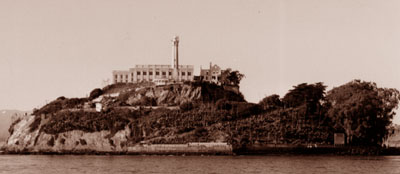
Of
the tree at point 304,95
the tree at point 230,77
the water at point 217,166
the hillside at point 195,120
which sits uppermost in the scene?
the tree at point 230,77

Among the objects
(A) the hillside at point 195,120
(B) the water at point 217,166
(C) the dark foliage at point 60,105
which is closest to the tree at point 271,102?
(A) the hillside at point 195,120

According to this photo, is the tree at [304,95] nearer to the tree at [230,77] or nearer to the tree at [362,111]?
the tree at [362,111]

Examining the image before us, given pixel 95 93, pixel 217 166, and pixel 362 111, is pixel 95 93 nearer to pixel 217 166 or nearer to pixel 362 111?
pixel 362 111

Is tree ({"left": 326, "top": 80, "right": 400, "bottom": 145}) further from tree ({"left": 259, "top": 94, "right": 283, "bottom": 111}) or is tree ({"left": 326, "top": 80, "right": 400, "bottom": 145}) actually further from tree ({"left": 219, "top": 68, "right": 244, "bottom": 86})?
tree ({"left": 219, "top": 68, "right": 244, "bottom": 86})

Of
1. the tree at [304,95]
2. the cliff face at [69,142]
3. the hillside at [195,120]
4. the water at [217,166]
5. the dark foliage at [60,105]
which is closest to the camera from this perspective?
the water at [217,166]

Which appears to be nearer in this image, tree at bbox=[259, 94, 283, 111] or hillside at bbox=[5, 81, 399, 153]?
hillside at bbox=[5, 81, 399, 153]

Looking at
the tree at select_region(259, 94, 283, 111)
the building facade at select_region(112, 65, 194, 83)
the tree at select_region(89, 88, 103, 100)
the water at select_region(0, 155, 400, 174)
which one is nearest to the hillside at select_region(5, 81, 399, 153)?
the tree at select_region(259, 94, 283, 111)

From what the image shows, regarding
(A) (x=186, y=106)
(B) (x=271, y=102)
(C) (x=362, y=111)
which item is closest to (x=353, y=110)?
(C) (x=362, y=111)
